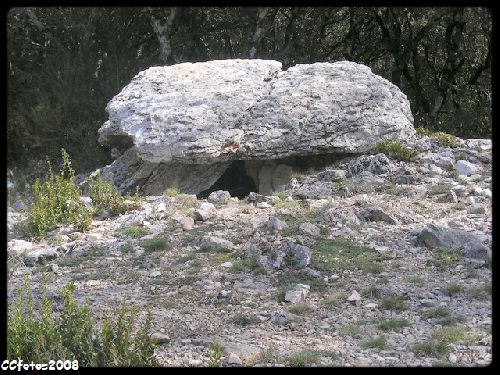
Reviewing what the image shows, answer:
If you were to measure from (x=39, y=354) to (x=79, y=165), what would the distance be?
1037 centimetres

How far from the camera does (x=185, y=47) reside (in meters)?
17.4

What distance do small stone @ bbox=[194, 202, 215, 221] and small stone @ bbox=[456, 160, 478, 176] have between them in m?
3.66

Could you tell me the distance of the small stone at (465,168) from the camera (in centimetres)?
1021

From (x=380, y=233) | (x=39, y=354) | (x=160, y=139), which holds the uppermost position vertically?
(x=160, y=139)

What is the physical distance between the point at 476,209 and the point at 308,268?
2571mm

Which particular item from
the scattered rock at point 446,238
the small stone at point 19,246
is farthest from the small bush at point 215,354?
the small stone at point 19,246

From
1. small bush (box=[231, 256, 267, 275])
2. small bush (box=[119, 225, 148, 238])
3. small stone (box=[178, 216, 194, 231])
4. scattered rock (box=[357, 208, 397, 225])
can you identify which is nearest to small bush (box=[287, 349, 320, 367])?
small bush (box=[231, 256, 267, 275])

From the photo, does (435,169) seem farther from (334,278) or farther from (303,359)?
(303,359)

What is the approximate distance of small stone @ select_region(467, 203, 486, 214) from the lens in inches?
333

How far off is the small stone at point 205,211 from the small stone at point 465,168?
3.66 m

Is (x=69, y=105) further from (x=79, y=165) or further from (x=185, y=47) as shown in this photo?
(x=185, y=47)
